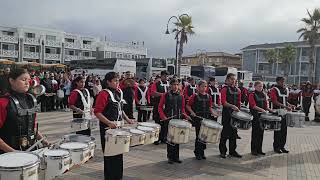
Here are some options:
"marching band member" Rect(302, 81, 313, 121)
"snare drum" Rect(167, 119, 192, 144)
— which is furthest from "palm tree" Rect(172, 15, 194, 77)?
"snare drum" Rect(167, 119, 192, 144)

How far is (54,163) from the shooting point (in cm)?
427

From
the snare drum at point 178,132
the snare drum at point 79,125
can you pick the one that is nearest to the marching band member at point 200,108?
the snare drum at point 178,132

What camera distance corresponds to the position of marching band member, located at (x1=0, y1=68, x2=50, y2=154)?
4.14m

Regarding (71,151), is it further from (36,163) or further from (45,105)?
(45,105)

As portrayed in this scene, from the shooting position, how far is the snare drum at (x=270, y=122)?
8836mm

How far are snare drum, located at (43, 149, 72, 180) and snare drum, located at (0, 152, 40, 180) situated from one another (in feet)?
0.95

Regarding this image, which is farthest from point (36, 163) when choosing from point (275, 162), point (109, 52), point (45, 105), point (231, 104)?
point (109, 52)

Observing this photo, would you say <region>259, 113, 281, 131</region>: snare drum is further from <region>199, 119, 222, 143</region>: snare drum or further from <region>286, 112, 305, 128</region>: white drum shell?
<region>199, 119, 222, 143</region>: snare drum

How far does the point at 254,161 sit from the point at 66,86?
11682 mm

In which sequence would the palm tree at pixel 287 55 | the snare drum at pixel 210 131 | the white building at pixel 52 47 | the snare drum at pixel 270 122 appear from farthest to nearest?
the palm tree at pixel 287 55
the white building at pixel 52 47
the snare drum at pixel 270 122
the snare drum at pixel 210 131

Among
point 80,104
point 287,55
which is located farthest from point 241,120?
point 287,55

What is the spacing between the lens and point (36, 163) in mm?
3807

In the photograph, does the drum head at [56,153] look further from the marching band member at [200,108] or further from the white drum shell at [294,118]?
the white drum shell at [294,118]

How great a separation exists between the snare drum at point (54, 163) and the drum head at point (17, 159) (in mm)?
301
